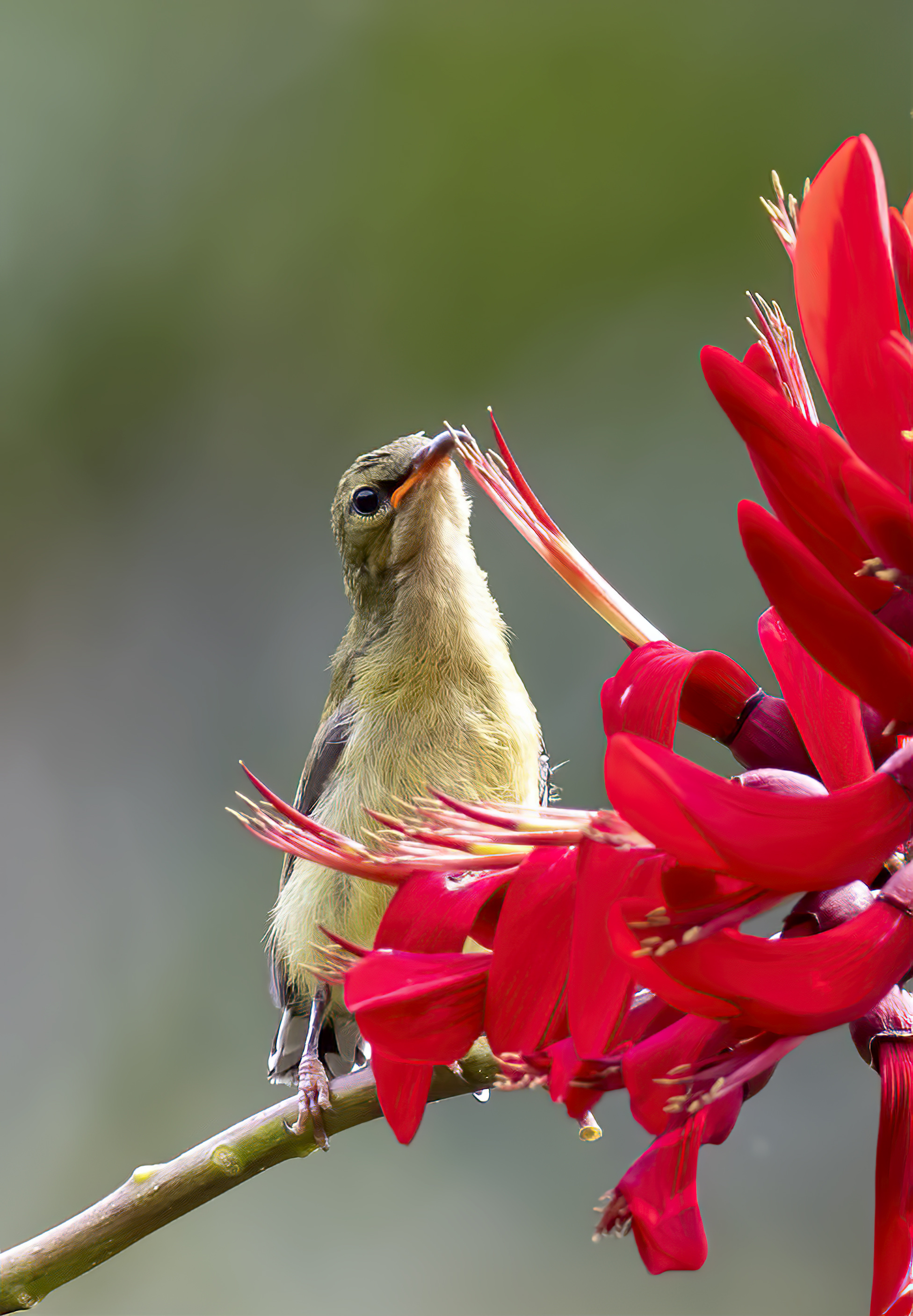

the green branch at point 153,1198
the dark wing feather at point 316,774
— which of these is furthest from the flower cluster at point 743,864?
the dark wing feather at point 316,774

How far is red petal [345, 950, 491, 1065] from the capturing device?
0.41 m

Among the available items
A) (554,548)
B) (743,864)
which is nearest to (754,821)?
(743,864)

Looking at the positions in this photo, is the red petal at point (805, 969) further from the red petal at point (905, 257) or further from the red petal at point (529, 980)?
the red petal at point (905, 257)

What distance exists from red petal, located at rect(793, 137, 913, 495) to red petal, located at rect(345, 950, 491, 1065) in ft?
0.78

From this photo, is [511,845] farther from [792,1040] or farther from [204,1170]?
[204,1170]

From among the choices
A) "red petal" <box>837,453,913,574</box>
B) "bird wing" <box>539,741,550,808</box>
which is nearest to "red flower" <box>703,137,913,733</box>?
"red petal" <box>837,453,913,574</box>

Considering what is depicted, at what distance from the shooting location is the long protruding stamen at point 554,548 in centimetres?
54

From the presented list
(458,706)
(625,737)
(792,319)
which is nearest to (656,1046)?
(625,737)

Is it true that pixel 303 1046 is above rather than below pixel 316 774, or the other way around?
below

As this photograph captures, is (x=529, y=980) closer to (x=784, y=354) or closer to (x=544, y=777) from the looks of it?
(x=784, y=354)

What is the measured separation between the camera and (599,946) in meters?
0.38

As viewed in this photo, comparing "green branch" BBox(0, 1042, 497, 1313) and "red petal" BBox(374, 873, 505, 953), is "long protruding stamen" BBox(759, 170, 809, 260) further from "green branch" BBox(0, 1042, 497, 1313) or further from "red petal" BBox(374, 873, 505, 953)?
"green branch" BBox(0, 1042, 497, 1313)

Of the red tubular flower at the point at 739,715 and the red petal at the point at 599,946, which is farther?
the red tubular flower at the point at 739,715

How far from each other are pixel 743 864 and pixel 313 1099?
121 centimetres
